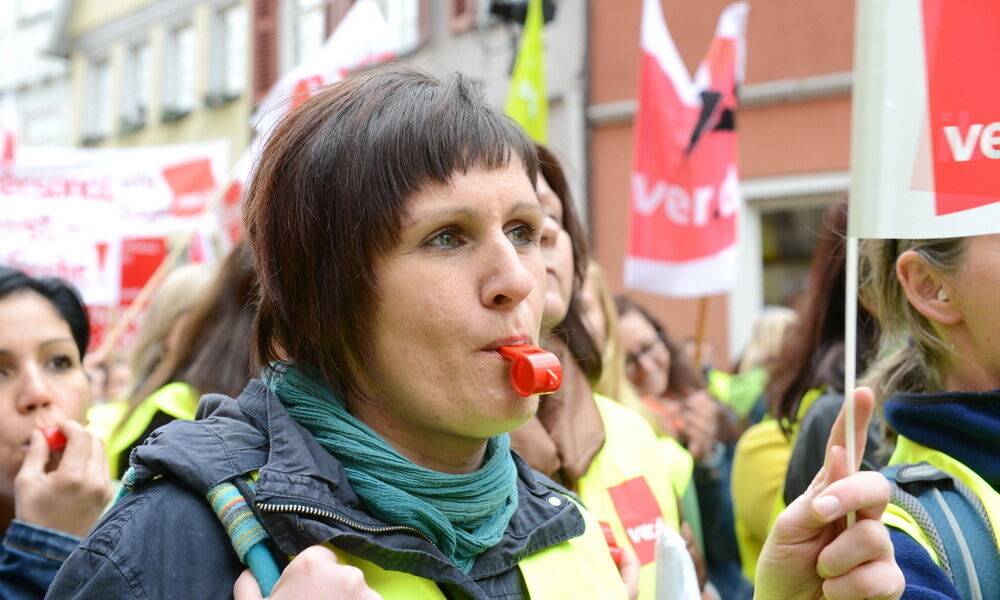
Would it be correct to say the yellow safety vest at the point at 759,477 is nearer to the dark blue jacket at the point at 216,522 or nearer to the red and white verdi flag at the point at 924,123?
the red and white verdi flag at the point at 924,123

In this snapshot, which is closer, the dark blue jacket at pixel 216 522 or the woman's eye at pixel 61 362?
the dark blue jacket at pixel 216 522

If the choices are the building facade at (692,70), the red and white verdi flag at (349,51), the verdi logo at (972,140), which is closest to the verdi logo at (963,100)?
the verdi logo at (972,140)

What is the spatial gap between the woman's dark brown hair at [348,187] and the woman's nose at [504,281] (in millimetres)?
125

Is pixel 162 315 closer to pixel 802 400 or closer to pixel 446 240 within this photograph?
pixel 802 400

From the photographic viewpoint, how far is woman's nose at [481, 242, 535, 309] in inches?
59.9

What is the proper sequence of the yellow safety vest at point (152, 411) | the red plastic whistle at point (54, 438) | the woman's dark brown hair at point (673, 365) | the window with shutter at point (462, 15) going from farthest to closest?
the window with shutter at point (462, 15) → the woman's dark brown hair at point (673, 365) → the yellow safety vest at point (152, 411) → the red plastic whistle at point (54, 438)

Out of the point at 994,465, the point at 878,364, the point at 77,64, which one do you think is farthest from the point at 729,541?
the point at 77,64

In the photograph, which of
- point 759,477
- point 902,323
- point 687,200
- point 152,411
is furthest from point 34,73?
point 902,323

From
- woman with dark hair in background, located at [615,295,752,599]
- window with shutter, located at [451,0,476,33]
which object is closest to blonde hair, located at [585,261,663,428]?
woman with dark hair in background, located at [615,295,752,599]

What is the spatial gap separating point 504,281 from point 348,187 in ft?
0.80

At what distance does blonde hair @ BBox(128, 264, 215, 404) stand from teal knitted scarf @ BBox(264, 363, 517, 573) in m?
2.59

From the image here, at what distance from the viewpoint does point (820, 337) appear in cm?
348

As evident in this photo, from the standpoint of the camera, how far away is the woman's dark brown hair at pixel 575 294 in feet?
9.31

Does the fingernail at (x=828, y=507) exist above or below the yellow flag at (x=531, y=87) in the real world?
below
